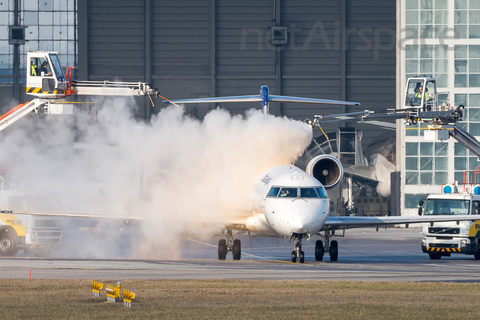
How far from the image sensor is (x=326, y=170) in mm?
34594

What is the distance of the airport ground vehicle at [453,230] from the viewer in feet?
121

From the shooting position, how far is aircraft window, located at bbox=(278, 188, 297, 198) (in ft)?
99.1

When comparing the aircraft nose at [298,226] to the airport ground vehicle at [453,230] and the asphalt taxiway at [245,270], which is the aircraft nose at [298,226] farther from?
the airport ground vehicle at [453,230]

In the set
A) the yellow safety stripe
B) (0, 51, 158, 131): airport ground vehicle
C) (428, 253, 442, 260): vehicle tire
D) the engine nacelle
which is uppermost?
(0, 51, 158, 131): airport ground vehicle

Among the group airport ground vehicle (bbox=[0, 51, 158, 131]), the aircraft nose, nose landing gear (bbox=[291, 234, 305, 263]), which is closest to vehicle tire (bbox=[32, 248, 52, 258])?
airport ground vehicle (bbox=[0, 51, 158, 131])

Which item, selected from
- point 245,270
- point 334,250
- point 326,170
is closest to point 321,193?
point 334,250

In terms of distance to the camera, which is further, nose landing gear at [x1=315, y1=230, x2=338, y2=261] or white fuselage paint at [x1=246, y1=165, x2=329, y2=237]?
nose landing gear at [x1=315, y1=230, x2=338, y2=261]

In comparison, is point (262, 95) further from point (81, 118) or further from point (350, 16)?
point (350, 16)

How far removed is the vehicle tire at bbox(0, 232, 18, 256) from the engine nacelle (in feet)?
44.7

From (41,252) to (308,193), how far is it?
47.0ft

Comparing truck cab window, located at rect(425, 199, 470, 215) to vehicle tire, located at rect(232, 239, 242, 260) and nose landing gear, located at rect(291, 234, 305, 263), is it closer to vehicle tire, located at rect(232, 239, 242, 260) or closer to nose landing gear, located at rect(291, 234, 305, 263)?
vehicle tire, located at rect(232, 239, 242, 260)

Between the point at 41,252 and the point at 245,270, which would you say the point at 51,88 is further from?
the point at 245,270

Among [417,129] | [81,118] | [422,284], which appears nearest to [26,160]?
[81,118]

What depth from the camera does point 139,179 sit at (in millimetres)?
37188
